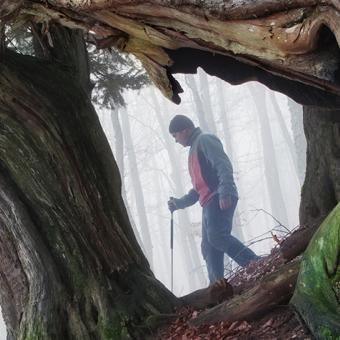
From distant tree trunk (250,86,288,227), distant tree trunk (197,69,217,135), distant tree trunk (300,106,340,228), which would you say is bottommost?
distant tree trunk (300,106,340,228)

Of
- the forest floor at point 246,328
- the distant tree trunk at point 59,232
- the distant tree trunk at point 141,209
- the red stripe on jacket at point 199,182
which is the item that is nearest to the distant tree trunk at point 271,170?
the distant tree trunk at point 141,209

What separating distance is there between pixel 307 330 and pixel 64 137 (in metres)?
2.54

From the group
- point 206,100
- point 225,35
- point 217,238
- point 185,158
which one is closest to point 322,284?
point 225,35

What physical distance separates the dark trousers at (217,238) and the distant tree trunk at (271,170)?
23.8 meters

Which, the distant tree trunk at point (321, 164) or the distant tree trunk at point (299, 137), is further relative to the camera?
the distant tree trunk at point (299, 137)

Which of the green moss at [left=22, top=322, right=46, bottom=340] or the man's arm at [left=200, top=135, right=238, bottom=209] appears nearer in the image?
the green moss at [left=22, top=322, right=46, bottom=340]

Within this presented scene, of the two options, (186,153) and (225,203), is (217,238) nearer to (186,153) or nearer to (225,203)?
(225,203)

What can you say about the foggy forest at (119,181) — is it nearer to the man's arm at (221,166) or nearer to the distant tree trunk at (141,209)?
the man's arm at (221,166)

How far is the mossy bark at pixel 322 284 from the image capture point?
292cm

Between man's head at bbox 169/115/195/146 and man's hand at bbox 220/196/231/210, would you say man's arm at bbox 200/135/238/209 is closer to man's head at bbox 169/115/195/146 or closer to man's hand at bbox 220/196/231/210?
man's hand at bbox 220/196/231/210

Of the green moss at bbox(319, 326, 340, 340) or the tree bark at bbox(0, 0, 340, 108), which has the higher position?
the tree bark at bbox(0, 0, 340, 108)

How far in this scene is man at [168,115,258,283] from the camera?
7004 mm

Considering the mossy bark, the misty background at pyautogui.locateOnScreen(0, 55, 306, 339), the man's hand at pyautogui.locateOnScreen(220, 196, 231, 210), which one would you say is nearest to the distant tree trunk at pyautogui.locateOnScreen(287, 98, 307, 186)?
the misty background at pyautogui.locateOnScreen(0, 55, 306, 339)

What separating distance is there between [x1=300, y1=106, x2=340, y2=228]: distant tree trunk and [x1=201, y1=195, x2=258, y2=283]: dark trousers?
2146 mm
